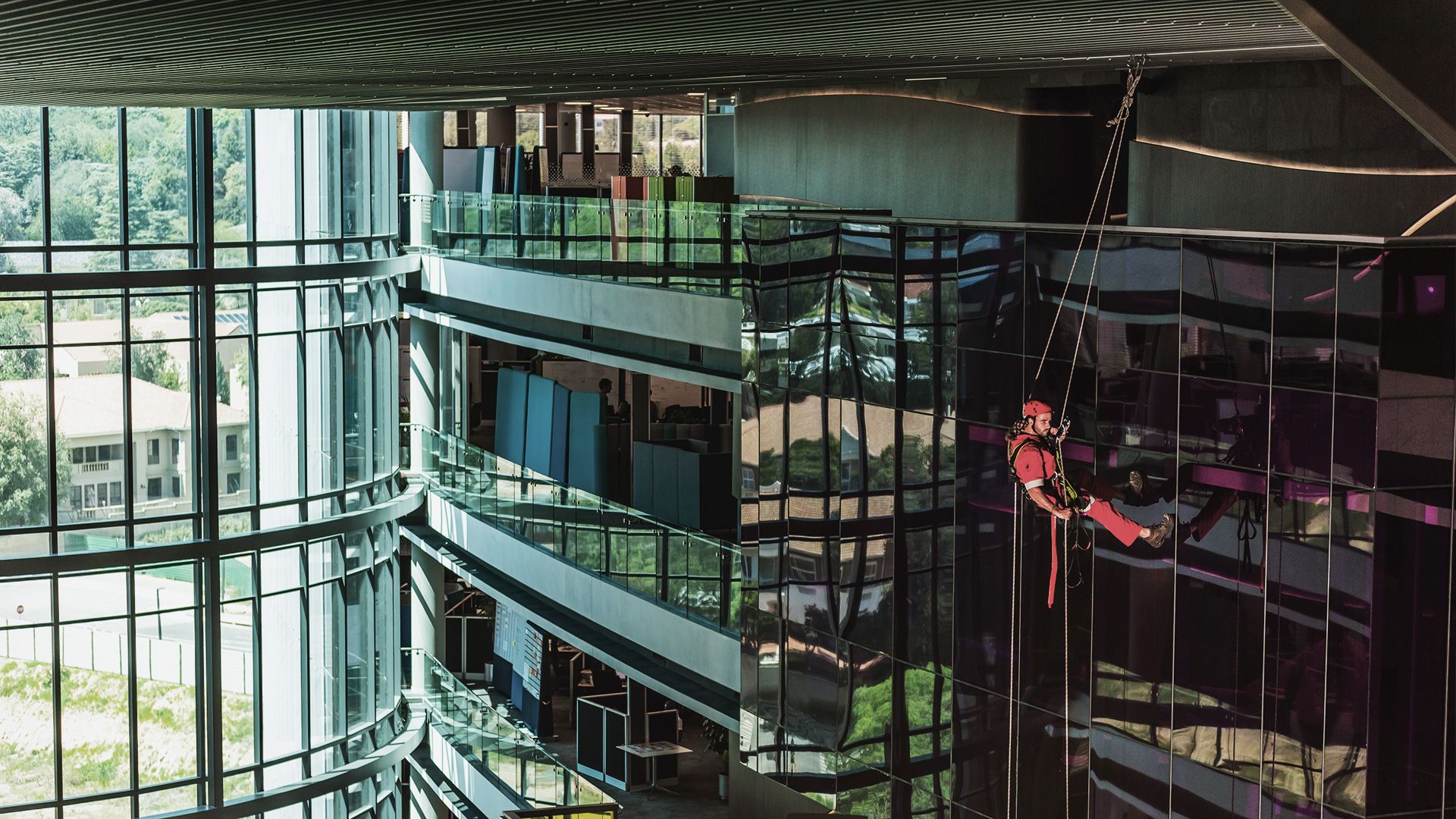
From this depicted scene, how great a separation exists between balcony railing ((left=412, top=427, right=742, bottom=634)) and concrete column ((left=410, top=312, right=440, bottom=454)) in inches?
62.0

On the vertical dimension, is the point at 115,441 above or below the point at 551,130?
below

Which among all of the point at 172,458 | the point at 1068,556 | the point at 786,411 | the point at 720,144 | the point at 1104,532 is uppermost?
the point at 720,144

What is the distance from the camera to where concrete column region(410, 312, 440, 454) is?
31.1 metres

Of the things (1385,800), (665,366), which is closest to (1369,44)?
(1385,800)

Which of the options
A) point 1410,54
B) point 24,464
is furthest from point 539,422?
point 1410,54

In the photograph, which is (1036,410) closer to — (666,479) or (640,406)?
(666,479)

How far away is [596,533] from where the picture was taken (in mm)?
23031

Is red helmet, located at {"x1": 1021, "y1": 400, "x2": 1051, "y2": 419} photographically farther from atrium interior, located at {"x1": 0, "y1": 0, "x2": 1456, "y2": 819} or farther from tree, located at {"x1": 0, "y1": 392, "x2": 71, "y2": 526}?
tree, located at {"x1": 0, "y1": 392, "x2": 71, "y2": 526}

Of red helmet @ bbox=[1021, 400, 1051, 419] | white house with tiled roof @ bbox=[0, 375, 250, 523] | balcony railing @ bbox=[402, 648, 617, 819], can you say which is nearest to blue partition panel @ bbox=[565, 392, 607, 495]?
balcony railing @ bbox=[402, 648, 617, 819]

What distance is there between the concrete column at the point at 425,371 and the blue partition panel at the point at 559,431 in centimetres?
259

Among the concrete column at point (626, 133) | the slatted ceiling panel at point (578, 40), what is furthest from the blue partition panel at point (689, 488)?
the concrete column at point (626, 133)

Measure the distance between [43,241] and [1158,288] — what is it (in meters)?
14.6

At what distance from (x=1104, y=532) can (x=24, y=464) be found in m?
14.4

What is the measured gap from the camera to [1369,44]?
6.22 m
